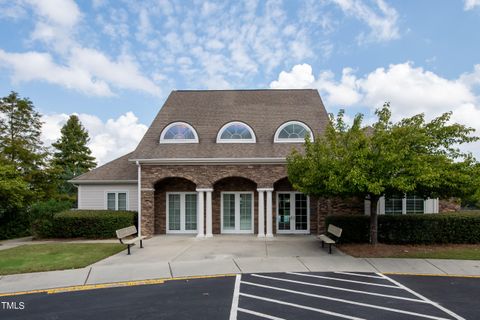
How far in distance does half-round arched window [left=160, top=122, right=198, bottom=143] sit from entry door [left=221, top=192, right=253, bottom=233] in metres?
3.59

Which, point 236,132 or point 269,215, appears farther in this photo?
point 236,132

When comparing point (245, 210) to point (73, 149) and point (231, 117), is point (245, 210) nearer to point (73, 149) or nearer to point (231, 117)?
point (231, 117)

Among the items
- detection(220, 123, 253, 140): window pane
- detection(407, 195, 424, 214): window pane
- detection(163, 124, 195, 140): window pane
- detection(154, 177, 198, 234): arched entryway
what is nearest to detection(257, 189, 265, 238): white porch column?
detection(220, 123, 253, 140): window pane

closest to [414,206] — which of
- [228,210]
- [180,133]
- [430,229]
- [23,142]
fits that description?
[430,229]

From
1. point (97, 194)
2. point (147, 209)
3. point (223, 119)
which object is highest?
point (223, 119)

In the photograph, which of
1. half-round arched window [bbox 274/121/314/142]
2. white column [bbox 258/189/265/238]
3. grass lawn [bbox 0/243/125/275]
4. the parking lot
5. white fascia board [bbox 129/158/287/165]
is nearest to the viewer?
the parking lot

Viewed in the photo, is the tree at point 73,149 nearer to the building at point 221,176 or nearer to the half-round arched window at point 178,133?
the building at point 221,176

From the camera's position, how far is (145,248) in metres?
13.6

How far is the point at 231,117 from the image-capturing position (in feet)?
62.4

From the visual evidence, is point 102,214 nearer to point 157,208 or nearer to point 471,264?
point 157,208

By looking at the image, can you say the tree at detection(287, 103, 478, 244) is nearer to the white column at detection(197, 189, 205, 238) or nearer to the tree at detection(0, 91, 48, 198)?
the white column at detection(197, 189, 205, 238)

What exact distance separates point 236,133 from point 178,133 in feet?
10.5

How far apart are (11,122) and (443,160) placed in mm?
26531

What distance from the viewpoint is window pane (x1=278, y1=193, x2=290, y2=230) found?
17.9 meters
